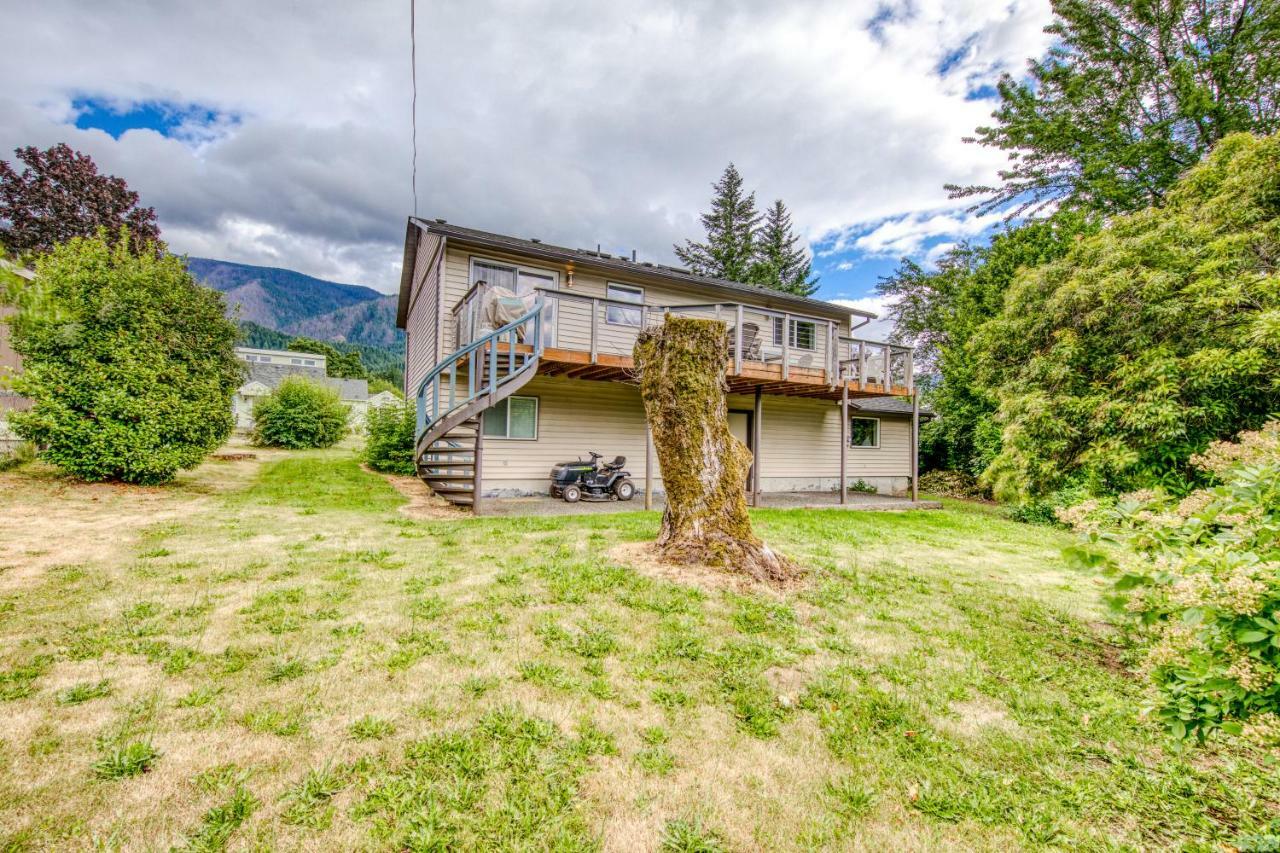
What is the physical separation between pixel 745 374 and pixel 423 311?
9087 mm

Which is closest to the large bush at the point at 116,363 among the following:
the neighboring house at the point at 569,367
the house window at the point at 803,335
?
the neighboring house at the point at 569,367

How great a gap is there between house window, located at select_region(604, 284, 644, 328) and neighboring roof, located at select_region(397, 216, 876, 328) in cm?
40

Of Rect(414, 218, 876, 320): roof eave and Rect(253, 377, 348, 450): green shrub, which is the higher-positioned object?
Rect(414, 218, 876, 320): roof eave

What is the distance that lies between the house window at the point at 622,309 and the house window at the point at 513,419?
264 cm

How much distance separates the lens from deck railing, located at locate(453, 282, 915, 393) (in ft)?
31.1

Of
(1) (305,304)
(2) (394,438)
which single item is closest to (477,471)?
(2) (394,438)

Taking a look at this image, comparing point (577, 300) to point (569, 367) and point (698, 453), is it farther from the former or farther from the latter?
point (698, 453)

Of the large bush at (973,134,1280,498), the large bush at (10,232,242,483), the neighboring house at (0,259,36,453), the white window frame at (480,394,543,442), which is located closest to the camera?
the large bush at (973,134,1280,498)

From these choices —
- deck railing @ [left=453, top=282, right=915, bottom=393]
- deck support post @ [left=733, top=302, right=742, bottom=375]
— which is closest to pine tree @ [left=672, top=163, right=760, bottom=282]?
deck railing @ [left=453, top=282, right=915, bottom=393]

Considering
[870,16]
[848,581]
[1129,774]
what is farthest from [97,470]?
[870,16]

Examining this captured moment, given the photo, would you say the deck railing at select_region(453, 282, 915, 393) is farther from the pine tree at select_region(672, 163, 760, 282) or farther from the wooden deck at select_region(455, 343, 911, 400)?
the pine tree at select_region(672, 163, 760, 282)

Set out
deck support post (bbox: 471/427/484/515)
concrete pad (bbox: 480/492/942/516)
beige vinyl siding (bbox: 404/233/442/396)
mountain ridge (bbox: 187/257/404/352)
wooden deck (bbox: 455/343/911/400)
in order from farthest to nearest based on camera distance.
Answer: mountain ridge (bbox: 187/257/404/352) → beige vinyl siding (bbox: 404/233/442/396) → wooden deck (bbox: 455/343/911/400) → concrete pad (bbox: 480/492/942/516) → deck support post (bbox: 471/427/484/515)

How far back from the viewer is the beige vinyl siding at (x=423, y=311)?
37.1 ft

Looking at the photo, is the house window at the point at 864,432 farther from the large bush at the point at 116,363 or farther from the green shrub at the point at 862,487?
the large bush at the point at 116,363
